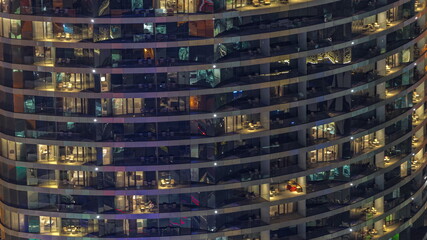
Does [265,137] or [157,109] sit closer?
[157,109]

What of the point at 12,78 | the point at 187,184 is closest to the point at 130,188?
the point at 187,184

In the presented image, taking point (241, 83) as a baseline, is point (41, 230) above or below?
below

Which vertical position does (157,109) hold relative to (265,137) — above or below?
above

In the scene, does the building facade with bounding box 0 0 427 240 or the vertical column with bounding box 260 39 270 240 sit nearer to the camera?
the building facade with bounding box 0 0 427 240

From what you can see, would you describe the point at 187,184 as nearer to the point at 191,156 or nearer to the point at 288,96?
the point at 191,156

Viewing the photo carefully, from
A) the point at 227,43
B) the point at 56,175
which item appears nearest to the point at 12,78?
the point at 56,175

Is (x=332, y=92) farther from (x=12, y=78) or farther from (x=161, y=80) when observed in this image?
(x=12, y=78)

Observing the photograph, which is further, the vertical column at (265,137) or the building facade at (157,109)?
the vertical column at (265,137)
